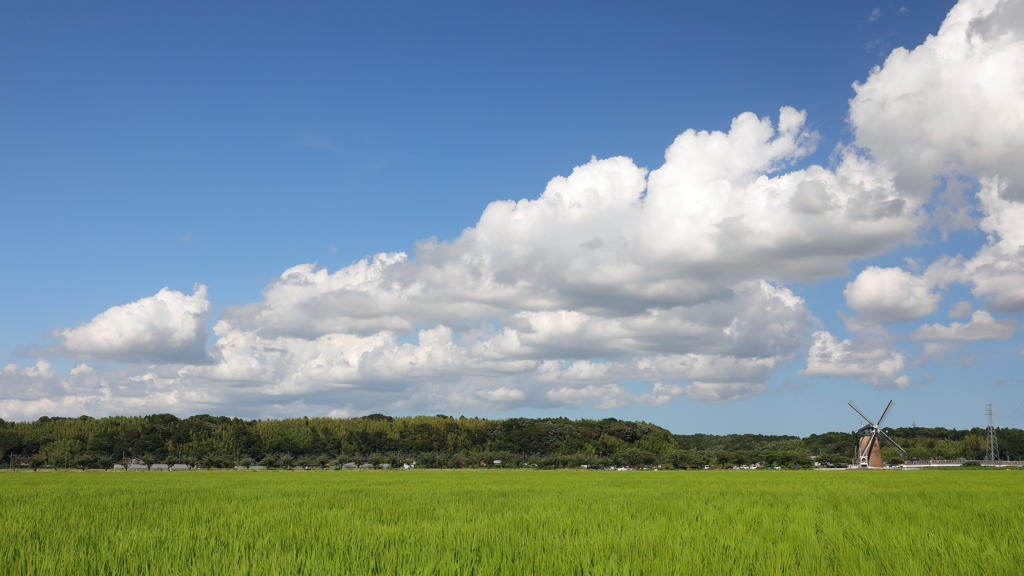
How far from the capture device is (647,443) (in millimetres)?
155625

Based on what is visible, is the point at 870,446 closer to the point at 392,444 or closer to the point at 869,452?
the point at 869,452


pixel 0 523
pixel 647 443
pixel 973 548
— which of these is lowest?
pixel 647 443

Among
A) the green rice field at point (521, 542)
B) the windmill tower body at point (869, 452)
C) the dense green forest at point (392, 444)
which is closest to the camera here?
the green rice field at point (521, 542)

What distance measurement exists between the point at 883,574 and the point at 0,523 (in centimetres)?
1666

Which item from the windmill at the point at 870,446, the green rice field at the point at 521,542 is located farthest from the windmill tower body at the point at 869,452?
the green rice field at the point at 521,542

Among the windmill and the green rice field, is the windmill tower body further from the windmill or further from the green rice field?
the green rice field

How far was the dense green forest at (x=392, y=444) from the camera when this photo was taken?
10581 centimetres

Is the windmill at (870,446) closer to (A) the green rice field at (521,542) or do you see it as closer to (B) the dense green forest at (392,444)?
(B) the dense green forest at (392,444)

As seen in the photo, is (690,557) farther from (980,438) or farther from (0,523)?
(980,438)

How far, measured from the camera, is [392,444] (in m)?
138

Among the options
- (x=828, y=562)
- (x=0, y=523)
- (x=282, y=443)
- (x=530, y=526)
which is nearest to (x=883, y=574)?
(x=828, y=562)

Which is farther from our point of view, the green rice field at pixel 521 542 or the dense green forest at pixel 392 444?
the dense green forest at pixel 392 444

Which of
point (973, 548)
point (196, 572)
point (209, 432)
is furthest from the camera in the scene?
point (209, 432)

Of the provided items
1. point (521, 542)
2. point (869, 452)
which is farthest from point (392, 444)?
point (521, 542)
